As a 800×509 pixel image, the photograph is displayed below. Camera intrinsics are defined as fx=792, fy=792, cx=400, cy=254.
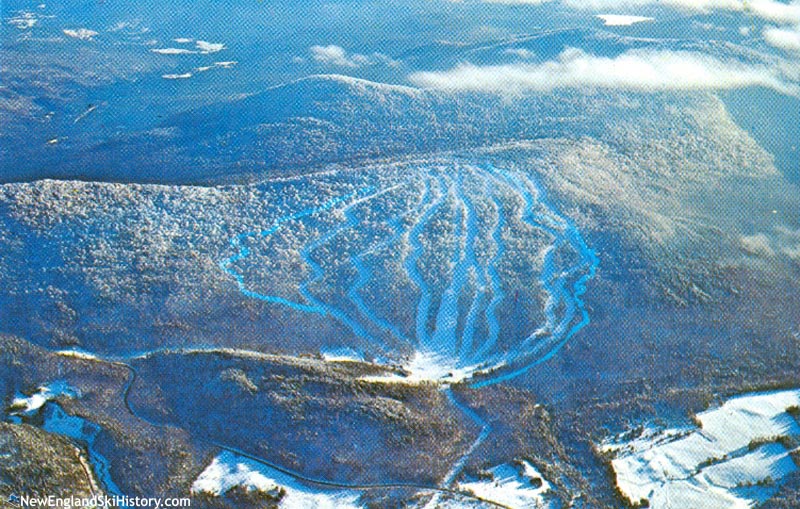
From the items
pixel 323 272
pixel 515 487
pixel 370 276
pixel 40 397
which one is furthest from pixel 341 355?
pixel 40 397

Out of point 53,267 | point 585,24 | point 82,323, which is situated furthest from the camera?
point 585,24

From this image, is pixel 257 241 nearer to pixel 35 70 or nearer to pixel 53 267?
pixel 53 267

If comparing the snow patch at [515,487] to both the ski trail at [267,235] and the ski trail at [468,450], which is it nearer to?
the ski trail at [468,450]

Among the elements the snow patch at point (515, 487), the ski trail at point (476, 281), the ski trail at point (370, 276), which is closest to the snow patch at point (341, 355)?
the ski trail at point (370, 276)

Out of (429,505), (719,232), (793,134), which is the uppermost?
(793,134)

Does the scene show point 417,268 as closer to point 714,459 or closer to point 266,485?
point 266,485

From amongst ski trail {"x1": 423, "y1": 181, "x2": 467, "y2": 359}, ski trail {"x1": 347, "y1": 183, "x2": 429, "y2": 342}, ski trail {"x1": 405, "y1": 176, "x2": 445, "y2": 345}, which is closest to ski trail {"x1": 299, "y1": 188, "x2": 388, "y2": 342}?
ski trail {"x1": 347, "y1": 183, "x2": 429, "y2": 342}

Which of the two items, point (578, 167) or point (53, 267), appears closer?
point (53, 267)

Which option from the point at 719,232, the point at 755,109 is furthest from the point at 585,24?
the point at 719,232
